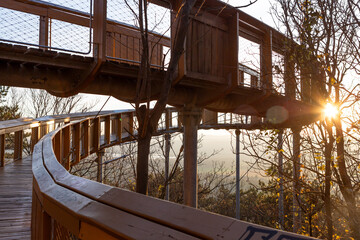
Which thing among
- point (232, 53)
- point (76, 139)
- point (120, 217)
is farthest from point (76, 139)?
point (120, 217)

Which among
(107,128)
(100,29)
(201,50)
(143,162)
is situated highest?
(201,50)

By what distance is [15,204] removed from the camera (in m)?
3.46

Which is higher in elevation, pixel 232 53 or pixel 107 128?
pixel 232 53

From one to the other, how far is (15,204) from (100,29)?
3.27 m

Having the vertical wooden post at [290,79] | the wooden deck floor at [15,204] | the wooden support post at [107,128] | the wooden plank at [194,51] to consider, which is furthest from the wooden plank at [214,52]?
the wooden deck floor at [15,204]

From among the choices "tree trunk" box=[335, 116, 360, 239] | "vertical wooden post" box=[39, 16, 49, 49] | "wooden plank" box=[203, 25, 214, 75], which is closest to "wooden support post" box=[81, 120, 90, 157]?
"vertical wooden post" box=[39, 16, 49, 49]

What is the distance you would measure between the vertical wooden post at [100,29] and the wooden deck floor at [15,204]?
251 cm

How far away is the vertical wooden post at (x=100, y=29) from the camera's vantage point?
529 centimetres

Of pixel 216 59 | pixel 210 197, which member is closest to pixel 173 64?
pixel 216 59

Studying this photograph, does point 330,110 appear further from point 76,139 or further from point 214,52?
point 76,139

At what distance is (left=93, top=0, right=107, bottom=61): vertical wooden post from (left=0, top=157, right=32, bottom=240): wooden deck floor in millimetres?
2510

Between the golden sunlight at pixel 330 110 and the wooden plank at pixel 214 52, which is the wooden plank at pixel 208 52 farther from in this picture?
the golden sunlight at pixel 330 110

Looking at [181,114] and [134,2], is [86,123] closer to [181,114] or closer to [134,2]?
[181,114]

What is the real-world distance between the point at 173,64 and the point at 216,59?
180 inches
